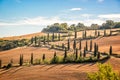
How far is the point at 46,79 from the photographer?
223 ft

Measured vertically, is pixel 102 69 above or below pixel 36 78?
above

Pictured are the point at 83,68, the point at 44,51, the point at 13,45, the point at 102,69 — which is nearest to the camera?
the point at 102,69

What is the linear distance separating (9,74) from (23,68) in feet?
21.5

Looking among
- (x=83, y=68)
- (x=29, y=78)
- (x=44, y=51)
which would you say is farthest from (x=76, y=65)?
(x=44, y=51)

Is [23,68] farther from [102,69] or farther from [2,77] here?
[102,69]

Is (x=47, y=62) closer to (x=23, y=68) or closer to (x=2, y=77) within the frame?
(x=23, y=68)

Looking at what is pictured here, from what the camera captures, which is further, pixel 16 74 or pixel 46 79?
pixel 16 74

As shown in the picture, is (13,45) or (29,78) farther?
(13,45)

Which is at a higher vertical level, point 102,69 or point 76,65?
point 102,69

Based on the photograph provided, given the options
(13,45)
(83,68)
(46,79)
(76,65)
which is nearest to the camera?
(46,79)

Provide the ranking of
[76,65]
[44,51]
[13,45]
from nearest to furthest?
[76,65] < [44,51] < [13,45]

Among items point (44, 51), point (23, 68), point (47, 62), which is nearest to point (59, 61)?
point (47, 62)

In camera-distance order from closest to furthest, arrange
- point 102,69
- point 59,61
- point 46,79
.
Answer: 1. point 102,69
2. point 46,79
3. point 59,61

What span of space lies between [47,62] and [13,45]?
59414mm
